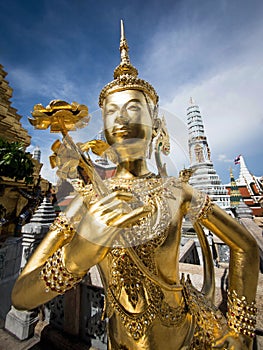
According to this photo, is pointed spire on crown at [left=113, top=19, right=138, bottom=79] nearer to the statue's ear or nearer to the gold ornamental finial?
the gold ornamental finial

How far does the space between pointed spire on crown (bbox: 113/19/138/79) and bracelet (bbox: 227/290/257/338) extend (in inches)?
78.3

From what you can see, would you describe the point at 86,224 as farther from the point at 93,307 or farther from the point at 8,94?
the point at 8,94

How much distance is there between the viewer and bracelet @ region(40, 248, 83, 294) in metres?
0.92

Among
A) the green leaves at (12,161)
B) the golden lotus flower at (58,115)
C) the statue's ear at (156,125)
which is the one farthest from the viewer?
the green leaves at (12,161)

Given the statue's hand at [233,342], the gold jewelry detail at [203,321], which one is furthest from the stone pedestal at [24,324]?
the statue's hand at [233,342]

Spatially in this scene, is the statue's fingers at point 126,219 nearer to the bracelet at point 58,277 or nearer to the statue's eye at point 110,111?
the bracelet at point 58,277

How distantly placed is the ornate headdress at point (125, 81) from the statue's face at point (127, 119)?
0.20 ft

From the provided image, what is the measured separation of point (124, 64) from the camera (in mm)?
1680

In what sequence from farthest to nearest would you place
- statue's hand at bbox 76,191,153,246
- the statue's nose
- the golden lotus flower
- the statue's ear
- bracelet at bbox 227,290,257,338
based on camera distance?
1. the statue's ear
2. the statue's nose
3. bracelet at bbox 227,290,257,338
4. the golden lotus flower
5. statue's hand at bbox 76,191,153,246

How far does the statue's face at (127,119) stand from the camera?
1.33 metres

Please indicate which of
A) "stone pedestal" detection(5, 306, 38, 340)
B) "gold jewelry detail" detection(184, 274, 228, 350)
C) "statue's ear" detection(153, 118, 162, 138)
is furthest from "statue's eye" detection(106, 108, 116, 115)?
"stone pedestal" detection(5, 306, 38, 340)

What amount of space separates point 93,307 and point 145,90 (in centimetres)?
246

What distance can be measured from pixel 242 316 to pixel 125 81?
6.31 feet

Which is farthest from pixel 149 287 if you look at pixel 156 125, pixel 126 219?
pixel 156 125
